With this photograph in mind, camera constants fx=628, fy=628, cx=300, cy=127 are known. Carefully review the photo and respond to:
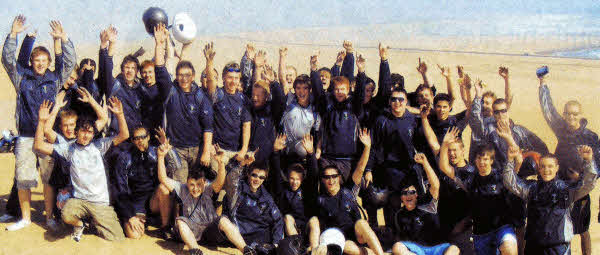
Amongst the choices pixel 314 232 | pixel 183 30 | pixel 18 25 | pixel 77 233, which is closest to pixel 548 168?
pixel 314 232

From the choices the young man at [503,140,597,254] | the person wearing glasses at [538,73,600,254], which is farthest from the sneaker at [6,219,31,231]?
the person wearing glasses at [538,73,600,254]

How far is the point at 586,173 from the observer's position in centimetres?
604

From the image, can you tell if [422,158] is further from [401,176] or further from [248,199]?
[248,199]

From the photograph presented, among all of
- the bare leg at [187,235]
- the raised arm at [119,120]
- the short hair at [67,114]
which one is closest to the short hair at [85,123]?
the short hair at [67,114]

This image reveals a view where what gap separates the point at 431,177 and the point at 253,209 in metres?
1.99

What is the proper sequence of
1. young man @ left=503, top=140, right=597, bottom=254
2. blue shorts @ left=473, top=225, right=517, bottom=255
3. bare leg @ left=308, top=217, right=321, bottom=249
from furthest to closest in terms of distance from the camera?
bare leg @ left=308, top=217, right=321, bottom=249, blue shorts @ left=473, top=225, right=517, bottom=255, young man @ left=503, top=140, right=597, bottom=254

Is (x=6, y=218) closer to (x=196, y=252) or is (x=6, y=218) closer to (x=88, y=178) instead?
(x=88, y=178)

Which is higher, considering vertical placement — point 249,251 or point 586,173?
point 586,173

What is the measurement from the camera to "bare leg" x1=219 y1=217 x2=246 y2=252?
267 inches

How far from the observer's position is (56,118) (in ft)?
25.5

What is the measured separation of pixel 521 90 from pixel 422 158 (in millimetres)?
13629

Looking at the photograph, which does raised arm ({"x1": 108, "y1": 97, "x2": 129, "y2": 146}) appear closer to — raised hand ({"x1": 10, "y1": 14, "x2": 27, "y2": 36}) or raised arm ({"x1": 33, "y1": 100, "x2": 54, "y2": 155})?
raised arm ({"x1": 33, "y1": 100, "x2": 54, "y2": 155})

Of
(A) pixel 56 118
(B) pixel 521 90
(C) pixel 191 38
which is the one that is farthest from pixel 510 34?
(A) pixel 56 118

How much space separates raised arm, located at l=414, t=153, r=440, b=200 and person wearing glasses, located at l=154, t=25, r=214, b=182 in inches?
97.8
